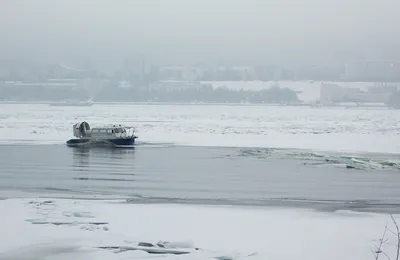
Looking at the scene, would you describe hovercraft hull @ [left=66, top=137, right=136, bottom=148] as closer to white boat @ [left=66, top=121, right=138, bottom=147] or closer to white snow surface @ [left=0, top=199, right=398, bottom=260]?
white boat @ [left=66, top=121, right=138, bottom=147]

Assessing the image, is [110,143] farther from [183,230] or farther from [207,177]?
[183,230]

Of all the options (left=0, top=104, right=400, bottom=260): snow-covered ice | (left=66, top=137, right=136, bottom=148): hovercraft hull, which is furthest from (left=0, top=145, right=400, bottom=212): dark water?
(left=66, top=137, right=136, bottom=148): hovercraft hull

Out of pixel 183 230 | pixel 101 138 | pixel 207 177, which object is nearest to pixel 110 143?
pixel 101 138

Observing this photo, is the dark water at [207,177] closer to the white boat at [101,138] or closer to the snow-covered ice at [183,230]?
the snow-covered ice at [183,230]

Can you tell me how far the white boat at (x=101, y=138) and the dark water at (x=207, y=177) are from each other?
2639 millimetres

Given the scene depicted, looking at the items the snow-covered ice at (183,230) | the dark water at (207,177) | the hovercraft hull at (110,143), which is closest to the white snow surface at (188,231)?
the snow-covered ice at (183,230)

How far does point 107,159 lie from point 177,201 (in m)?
12.7

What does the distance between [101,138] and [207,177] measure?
15.5m

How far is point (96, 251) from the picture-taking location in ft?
34.4

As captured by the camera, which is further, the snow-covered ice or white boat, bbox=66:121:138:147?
white boat, bbox=66:121:138:147

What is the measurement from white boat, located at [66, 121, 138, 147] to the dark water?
264cm

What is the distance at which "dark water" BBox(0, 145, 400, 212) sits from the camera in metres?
16.9

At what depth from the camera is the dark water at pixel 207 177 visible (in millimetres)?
16922

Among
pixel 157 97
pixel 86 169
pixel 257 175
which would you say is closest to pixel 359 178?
pixel 257 175
